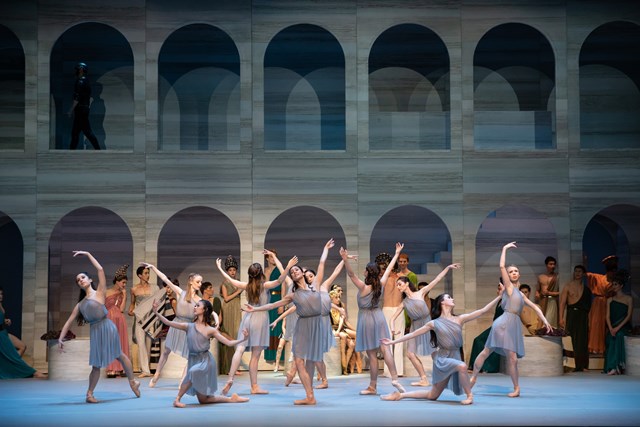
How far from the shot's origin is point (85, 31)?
18828mm

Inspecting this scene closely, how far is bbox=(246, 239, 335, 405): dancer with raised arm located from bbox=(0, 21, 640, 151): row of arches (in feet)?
24.9

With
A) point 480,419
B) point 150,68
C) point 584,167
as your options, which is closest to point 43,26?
point 150,68

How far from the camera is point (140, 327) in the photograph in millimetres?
15578

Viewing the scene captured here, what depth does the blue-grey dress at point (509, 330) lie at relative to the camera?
490 inches

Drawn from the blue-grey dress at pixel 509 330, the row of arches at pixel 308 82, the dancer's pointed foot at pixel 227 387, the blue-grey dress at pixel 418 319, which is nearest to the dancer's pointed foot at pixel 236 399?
the dancer's pointed foot at pixel 227 387

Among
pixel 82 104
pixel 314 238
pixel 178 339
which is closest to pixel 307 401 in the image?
pixel 178 339

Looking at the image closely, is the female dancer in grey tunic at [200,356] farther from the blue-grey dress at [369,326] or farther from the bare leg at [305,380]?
the blue-grey dress at [369,326]

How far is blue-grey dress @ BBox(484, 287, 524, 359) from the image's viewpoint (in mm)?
12438

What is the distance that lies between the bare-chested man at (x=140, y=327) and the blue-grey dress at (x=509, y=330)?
5.60 meters

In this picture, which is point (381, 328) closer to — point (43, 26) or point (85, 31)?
point (43, 26)

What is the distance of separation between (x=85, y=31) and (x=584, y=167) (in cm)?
933

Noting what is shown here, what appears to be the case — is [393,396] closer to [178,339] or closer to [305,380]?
[305,380]

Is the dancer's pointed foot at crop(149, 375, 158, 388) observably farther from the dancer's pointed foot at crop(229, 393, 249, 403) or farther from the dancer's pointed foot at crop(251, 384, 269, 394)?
the dancer's pointed foot at crop(229, 393, 249, 403)

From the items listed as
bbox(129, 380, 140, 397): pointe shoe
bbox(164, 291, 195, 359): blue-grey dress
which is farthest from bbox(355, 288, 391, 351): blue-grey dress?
bbox(129, 380, 140, 397): pointe shoe
